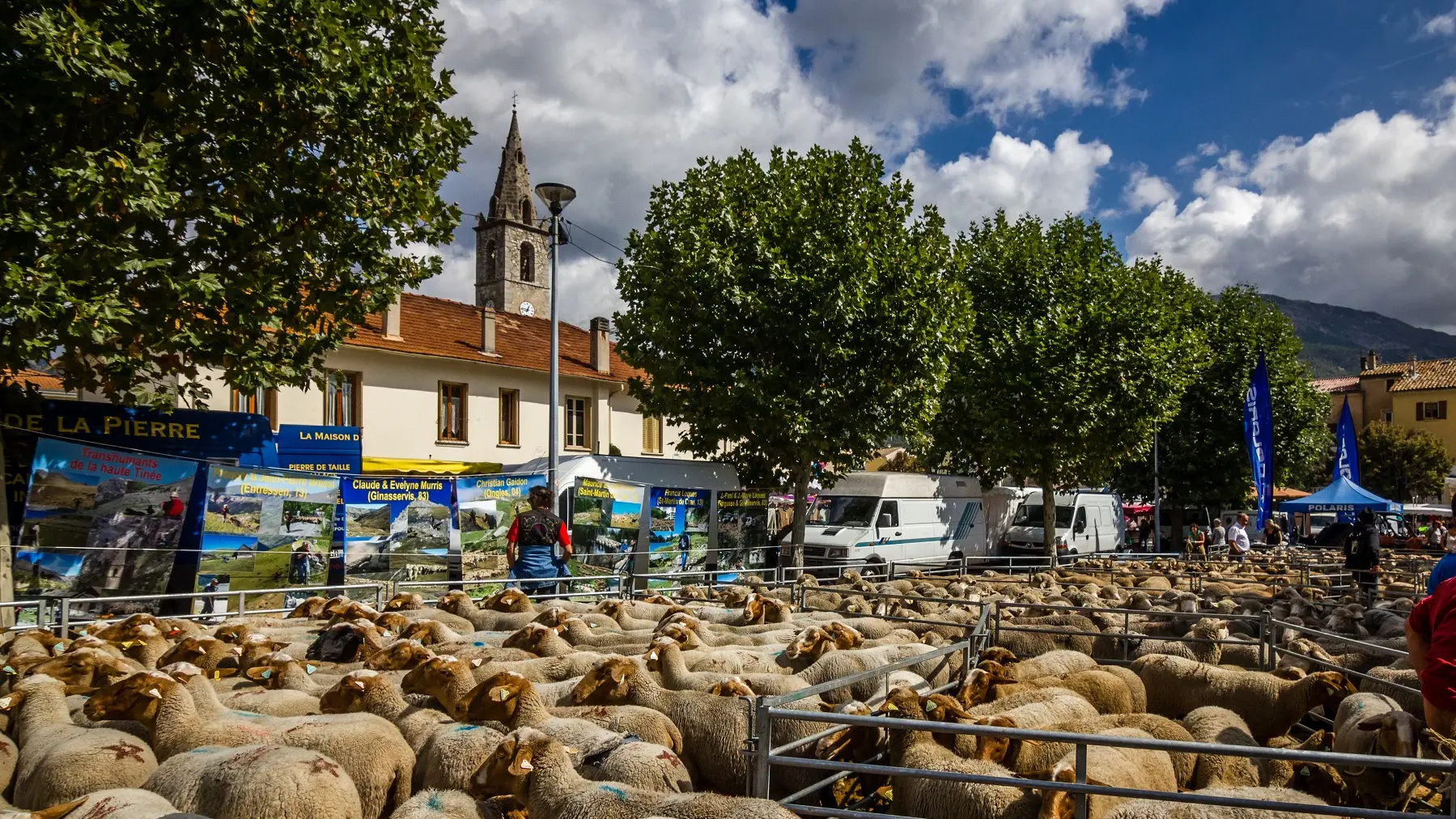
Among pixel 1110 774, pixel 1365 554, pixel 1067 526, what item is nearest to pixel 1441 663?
pixel 1110 774

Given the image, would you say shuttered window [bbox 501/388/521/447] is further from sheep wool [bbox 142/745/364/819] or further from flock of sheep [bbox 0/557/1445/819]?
sheep wool [bbox 142/745/364/819]

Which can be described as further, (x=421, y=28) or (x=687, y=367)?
(x=687, y=367)

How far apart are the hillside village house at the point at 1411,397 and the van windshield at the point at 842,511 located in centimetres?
5406

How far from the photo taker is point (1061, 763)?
4.42m

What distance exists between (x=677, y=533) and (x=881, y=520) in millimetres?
6696

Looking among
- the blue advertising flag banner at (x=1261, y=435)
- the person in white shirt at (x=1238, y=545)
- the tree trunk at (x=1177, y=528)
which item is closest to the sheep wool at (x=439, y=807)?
the blue advertising flag banner at (x=1261, y=435)

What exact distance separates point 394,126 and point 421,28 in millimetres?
1471

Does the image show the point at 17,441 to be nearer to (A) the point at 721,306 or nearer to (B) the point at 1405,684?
(A) the point at 721,306

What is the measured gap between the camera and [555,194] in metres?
14.1

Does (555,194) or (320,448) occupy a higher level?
(555,194)

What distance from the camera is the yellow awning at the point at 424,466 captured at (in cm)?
2397

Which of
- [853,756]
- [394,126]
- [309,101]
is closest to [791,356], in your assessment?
[394,126]

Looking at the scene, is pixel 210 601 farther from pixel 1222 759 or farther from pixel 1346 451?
pixel 1346 451

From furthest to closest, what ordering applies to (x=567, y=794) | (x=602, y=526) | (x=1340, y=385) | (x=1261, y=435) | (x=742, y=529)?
(x=1340, y=385) < (x=1261, y=435) < (x=742, y=529) < (x=602, y=526) < (x=567, y=794)
